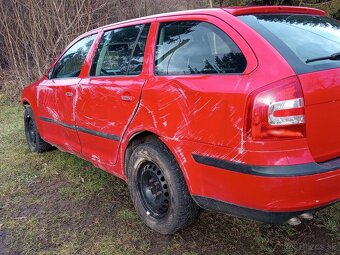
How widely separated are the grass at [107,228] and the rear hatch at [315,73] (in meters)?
0.97

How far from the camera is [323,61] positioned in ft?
7.95

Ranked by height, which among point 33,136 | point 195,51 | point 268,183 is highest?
point 195,51

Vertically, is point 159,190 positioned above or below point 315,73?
below

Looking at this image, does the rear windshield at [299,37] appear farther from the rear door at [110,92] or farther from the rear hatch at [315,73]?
the rear door at [110,92]

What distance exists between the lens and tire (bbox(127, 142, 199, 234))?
9.33ft

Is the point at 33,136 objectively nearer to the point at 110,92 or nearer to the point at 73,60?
the point at 73,60

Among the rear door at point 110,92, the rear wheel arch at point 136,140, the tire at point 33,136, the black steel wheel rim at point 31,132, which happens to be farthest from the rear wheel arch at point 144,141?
the black steel wheel rim at point 31,132

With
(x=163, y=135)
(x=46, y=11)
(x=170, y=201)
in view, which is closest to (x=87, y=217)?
(x=170, y=201)

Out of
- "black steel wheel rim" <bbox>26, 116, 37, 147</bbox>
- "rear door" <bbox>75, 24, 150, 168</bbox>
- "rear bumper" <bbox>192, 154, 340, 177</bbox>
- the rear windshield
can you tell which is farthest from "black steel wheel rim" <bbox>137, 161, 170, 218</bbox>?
"black steel wheel rim" <bbox>26, 116, 37, 147</bbox>

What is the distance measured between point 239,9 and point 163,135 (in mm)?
1070

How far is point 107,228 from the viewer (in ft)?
10.8

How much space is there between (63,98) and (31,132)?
5.48 feet

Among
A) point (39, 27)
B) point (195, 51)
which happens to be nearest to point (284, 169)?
point (195, 51)

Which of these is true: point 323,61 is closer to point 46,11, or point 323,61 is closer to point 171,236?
point 171,236
